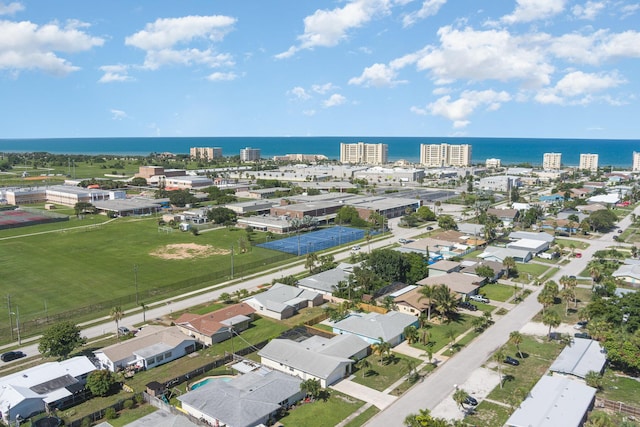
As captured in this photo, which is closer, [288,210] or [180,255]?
[180,255]

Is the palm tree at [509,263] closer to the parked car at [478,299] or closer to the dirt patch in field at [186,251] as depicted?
the parked car at [478,299]

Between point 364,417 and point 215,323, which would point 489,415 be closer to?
point 364,417

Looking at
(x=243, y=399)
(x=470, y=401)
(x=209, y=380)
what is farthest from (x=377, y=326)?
(x=243, y=399)

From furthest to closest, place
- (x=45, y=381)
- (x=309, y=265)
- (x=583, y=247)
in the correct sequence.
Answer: (x=583, y=247) → (x=309, y=265) → (x=45, y=381)

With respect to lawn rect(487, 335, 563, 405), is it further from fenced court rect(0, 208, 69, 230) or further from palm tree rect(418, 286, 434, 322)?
fenced court rect(0, 208, 69, 230)

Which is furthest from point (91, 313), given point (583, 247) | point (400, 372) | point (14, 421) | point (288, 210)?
point (583, 247)

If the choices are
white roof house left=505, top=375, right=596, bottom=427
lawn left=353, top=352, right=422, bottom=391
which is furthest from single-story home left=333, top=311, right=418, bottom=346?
white roof house left=505, top=375, right=596, bottom=427

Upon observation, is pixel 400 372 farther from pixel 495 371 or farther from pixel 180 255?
pixel 180 255

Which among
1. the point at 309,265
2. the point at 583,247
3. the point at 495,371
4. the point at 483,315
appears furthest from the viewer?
the point at 583,247
